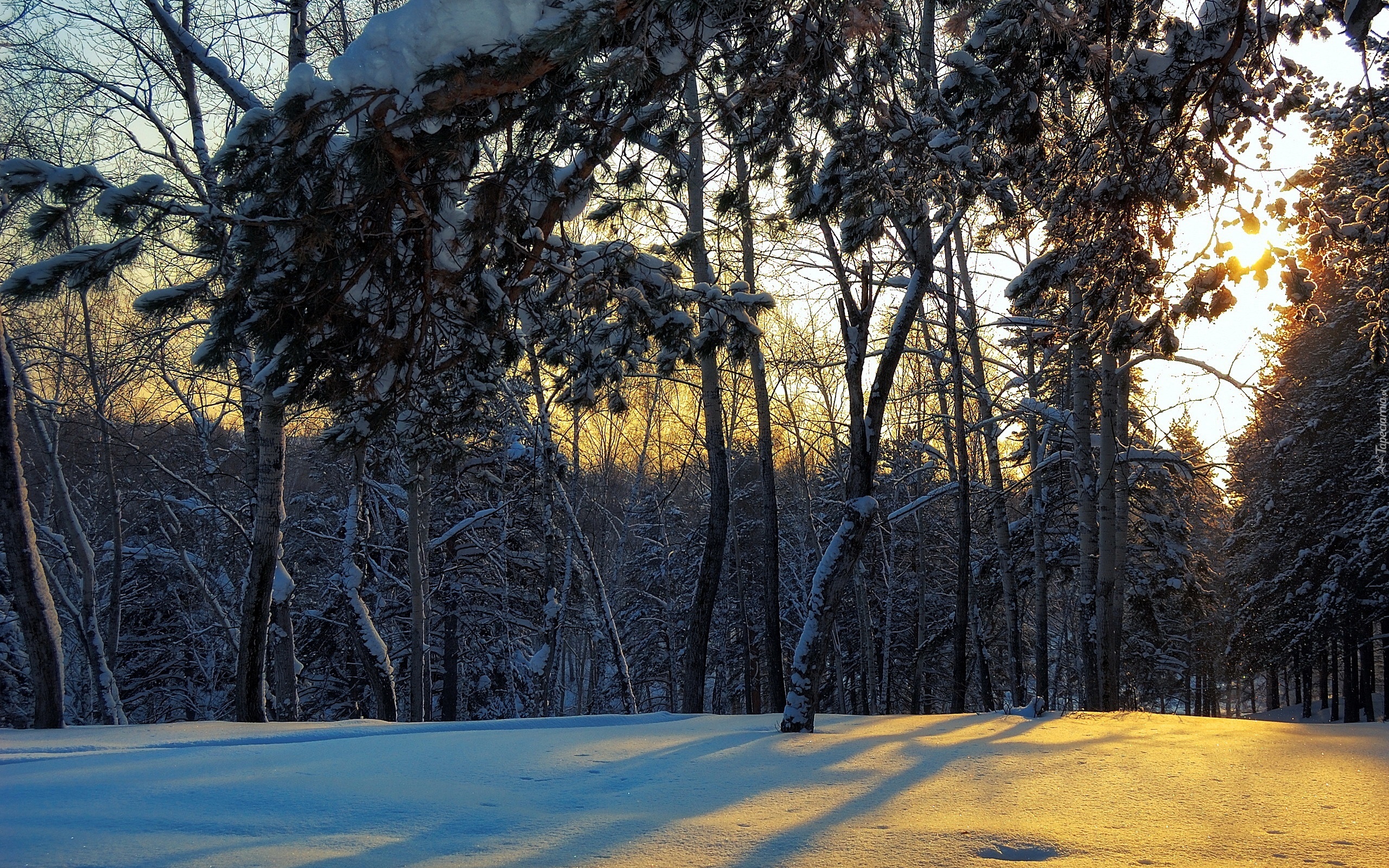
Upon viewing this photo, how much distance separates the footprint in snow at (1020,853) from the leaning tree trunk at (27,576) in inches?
311

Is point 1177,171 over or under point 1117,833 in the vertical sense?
over

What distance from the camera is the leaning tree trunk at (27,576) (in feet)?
23.9

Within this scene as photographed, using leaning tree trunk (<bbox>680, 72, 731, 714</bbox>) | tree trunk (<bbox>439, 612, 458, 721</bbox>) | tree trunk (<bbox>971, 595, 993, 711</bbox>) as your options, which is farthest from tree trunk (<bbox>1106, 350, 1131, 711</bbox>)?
tree trunk (<bbox>439, 612, 458, 721</bbox>)

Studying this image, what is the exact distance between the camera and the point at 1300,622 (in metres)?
18.7

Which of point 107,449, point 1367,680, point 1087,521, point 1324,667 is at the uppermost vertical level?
point 107,449

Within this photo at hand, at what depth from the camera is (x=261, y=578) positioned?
8.47 m

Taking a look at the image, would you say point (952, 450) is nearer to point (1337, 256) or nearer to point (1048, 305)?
point (1048, 305)

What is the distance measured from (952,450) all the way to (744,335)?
1140 cm

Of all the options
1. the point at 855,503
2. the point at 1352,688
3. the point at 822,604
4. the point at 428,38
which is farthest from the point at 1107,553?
the point at 1352,688

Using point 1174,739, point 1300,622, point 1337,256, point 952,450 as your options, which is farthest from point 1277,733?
point 1300,622

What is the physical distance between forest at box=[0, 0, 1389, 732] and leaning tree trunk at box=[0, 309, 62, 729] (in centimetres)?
3

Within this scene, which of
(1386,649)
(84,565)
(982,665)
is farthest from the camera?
(1386,649)

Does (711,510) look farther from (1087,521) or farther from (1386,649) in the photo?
(1386,649)

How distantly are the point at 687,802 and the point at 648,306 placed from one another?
127 inches
